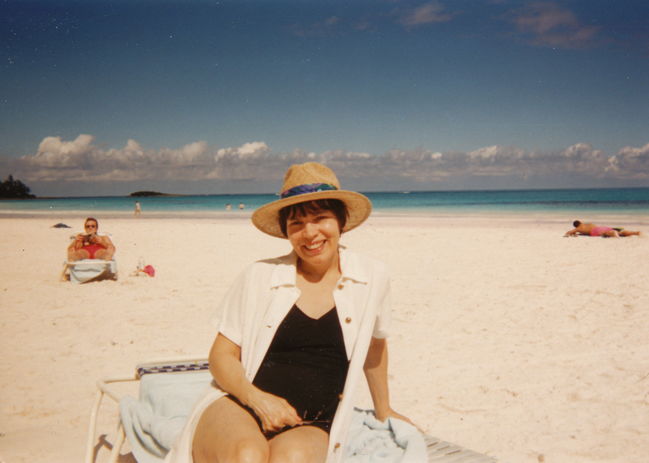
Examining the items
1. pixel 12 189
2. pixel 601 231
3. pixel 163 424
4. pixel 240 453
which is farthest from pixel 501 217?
pixel 12 189

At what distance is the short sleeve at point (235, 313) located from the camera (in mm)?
2242

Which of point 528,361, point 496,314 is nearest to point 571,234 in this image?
point 496,314

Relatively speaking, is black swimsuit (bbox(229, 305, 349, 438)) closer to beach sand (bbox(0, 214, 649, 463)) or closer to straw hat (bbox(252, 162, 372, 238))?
straw hat (bbox(252, 162, 372, 238))

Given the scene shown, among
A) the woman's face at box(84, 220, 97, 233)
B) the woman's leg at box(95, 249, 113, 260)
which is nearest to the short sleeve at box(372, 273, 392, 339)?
the woman's leg at box(95, 249, 113, 260)

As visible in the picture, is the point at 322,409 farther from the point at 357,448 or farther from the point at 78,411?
the point at 78,411

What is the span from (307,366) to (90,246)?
813 centimetres

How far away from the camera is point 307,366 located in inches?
88.9

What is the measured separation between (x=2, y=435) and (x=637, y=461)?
4108mm

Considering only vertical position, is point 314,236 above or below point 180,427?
above

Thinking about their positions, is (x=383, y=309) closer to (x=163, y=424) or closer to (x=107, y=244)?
(x=163, y=424)

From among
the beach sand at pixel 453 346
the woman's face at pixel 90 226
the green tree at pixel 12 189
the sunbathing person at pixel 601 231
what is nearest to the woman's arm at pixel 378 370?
the beach sand at pixel 453 346

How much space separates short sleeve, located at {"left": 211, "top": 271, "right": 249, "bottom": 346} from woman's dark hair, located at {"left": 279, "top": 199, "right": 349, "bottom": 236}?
353 mm

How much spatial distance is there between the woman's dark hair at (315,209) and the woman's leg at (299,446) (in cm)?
90

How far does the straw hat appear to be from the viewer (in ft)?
7.47
